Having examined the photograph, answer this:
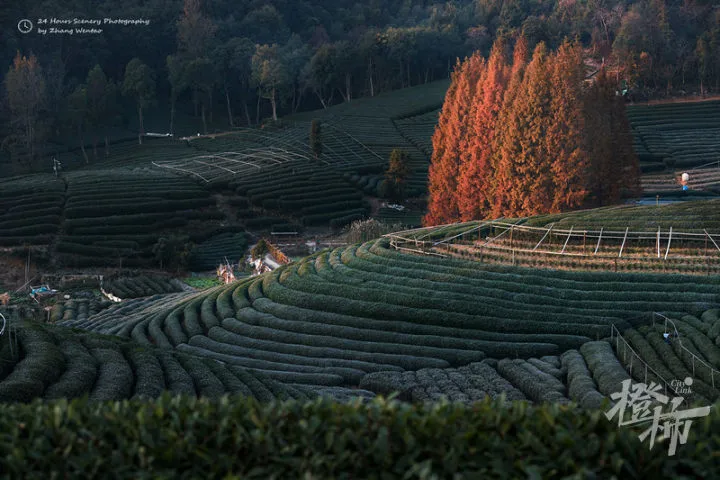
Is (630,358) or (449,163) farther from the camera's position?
(449,163)

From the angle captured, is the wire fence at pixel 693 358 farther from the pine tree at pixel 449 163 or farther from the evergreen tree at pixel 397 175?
the evergreen tree at pixel 397 175

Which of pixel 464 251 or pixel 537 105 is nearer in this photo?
pixel 464 251

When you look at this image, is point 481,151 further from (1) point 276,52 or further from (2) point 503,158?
(1) point 276,52

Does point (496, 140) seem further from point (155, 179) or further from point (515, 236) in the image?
point (155, 179)

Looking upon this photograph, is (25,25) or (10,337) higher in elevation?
(25,25)

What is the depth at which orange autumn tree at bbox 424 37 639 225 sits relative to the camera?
56.9m

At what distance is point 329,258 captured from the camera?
47688mm

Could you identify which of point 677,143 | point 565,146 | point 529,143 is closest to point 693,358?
point 565,146

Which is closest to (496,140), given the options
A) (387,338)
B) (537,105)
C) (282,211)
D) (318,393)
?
(537,105)

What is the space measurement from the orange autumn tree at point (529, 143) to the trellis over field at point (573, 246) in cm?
1000

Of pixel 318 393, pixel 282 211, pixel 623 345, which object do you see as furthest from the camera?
pixel 282 211

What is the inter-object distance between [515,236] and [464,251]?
270 cm

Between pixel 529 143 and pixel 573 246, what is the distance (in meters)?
15.7

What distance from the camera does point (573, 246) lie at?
140 feet
